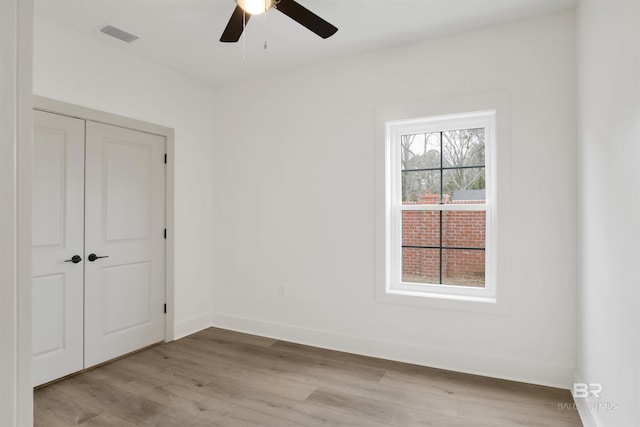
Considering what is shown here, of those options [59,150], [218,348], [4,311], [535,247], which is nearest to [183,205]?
[59,150]

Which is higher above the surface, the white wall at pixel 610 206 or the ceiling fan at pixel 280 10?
the ceiling fan at pixel 280 10

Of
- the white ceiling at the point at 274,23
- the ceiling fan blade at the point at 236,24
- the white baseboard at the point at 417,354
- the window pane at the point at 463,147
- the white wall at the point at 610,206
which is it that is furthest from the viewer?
the window pane at the point at 463,147

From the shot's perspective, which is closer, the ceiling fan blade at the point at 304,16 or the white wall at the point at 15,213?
the white wall at the point at 15,213

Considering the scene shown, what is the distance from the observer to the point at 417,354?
3.16m

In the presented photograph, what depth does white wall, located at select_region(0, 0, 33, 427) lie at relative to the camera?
1.64ft

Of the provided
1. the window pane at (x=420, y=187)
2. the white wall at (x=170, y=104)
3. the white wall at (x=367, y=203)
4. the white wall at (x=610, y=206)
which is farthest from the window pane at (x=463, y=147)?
the white wall at (x=170, y=104)

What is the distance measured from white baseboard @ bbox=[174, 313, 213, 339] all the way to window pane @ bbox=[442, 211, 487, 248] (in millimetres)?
2663

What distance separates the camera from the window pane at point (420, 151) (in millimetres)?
3282

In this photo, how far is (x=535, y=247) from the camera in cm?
278

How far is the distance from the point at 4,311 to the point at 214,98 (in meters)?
4.12

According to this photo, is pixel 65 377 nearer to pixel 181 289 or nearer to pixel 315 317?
pixel 181 289

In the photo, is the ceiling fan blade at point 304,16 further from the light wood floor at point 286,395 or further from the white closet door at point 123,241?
the light wood floor at point 286,395

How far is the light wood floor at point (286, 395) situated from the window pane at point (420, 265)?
0.74 m

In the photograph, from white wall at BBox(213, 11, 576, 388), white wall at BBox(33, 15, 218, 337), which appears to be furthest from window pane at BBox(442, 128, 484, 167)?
white wall at BBox(33, 15, 218, 337)
